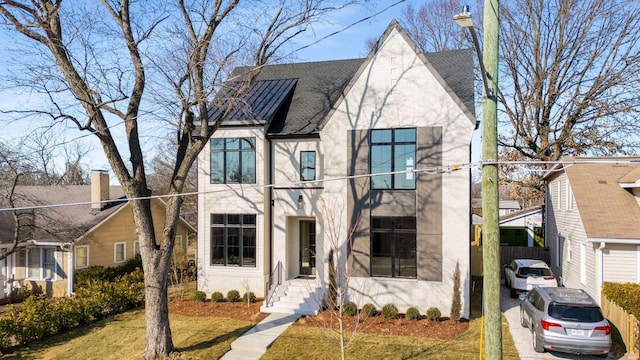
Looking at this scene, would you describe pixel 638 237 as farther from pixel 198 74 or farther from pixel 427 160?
pixel 198 74

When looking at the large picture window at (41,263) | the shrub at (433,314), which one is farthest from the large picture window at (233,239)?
the large picture window at (41,263)

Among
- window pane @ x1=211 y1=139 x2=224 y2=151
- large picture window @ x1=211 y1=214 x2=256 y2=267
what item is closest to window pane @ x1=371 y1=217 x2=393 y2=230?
Answer: large picture window @ x1=211 y1=214 x2=256 y2=267

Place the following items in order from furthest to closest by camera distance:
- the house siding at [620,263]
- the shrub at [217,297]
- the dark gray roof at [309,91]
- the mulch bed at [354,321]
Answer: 1. the shrub at [217,297]
2. the dark gray roof at [309,91]
3. the house siding at [620,263]
4. the mulch bed at [354,321]

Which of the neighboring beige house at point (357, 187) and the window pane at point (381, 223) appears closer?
the neighboring beige house at point (357, 187)

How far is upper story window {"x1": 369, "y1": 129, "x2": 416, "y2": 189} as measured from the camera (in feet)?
50.5

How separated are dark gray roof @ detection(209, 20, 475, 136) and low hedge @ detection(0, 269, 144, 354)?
7788 mm

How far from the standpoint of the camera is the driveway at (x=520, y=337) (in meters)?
11.4

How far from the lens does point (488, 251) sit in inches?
242

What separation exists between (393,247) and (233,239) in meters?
6.31

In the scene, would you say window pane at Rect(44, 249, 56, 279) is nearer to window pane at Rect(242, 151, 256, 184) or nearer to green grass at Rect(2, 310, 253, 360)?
green grass at Rect(2, 310, 253, 360)

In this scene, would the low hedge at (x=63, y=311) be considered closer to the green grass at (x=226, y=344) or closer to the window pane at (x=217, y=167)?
the green grass at (x=226, y=344)

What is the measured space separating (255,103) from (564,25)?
18430 mm

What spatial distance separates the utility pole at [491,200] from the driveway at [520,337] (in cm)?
628

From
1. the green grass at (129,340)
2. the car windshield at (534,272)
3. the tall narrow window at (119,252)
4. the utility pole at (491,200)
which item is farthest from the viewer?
the tall narrow window at (119,252)
